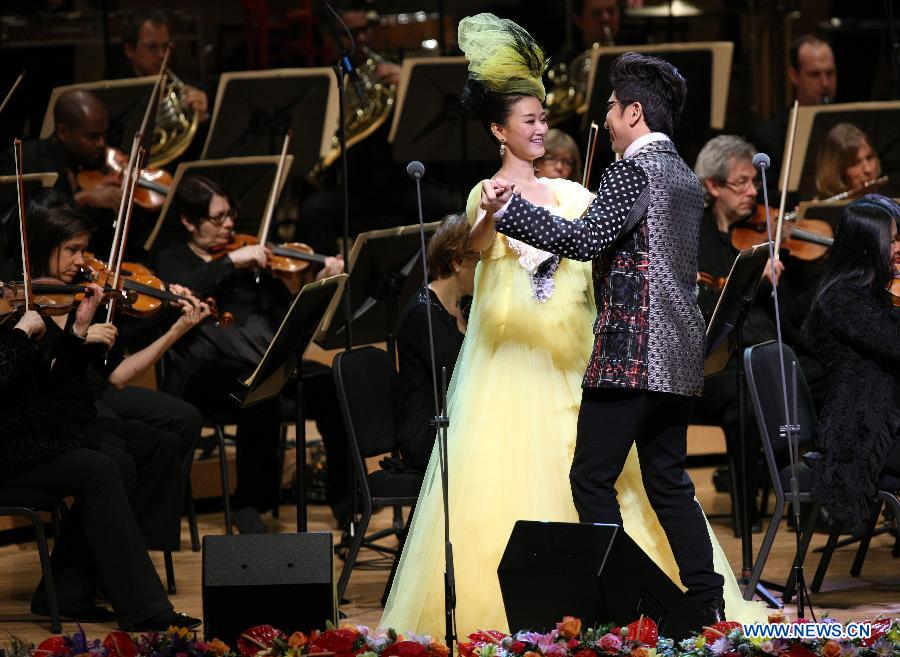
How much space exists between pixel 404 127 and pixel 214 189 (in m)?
1.08

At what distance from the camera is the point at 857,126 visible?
5438mm

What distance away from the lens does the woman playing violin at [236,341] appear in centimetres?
479

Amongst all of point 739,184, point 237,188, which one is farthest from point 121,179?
point 739,184

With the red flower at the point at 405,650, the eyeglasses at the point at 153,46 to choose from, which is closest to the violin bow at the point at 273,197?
the eyeglasses at the point at 153,46

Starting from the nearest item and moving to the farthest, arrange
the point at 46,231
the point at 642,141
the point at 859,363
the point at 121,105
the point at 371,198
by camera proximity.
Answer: the point at 642,141, the point at 859,363, the point at 46,231, the point at 121,105, the point at 371,198

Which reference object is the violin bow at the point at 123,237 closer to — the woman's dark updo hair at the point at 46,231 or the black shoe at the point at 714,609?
the woman's dark updo hair at the point at 46,231

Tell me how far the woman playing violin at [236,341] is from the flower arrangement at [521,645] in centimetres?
197

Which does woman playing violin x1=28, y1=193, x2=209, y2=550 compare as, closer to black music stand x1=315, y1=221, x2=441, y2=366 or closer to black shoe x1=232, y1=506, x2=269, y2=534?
black shoe x1=232, y1=506, x2=269, y2=534

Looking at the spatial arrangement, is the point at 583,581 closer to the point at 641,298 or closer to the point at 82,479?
the point at 641,298

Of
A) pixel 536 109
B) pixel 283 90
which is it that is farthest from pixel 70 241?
pixel 283 90

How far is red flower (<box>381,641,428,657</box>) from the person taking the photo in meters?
2.66

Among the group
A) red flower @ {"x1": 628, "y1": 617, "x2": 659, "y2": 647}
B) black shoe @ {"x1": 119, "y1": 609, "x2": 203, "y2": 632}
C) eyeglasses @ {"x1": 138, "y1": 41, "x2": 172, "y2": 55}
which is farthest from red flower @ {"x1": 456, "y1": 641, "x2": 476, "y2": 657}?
eyeglasses @ {"x1": 138, "y1": 41, "x2": 172, "y2": 55}

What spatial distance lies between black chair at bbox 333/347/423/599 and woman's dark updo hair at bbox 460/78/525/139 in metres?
0.86

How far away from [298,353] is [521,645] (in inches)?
58.0
